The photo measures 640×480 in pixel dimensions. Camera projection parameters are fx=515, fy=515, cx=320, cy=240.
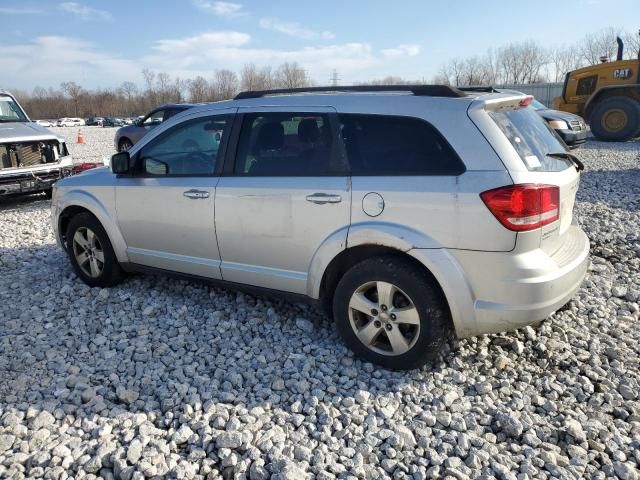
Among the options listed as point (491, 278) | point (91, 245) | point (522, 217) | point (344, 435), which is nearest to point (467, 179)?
point (522, 217)

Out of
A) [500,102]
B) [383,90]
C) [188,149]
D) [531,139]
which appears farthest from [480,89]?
[188,149]

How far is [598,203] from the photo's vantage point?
8.19m

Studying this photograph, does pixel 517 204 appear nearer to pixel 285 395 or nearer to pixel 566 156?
pixel 566 156

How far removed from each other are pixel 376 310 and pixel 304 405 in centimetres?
78

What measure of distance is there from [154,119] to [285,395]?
15.7 m

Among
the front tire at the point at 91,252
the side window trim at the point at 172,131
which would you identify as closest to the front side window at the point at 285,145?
the side window trim at the point at 172,131

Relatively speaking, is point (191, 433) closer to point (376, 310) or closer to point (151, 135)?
point (376, 310)

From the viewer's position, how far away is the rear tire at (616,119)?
52.6ft

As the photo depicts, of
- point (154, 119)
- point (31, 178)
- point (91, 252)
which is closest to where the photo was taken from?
point (91, 252)

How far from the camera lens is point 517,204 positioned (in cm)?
299

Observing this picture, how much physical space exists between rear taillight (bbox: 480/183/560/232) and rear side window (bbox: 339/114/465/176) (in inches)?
10.8

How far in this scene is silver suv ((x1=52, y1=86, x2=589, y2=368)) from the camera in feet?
10.1

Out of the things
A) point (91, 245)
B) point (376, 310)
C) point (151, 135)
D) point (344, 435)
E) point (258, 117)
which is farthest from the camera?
point (91, 245)

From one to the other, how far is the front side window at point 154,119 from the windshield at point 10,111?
19.9ft
